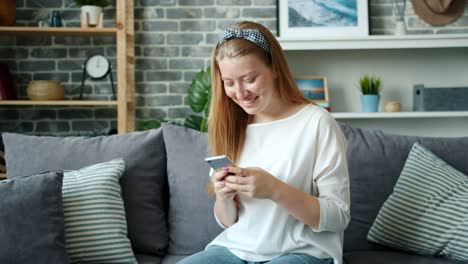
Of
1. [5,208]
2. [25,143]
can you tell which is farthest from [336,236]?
[25,143]

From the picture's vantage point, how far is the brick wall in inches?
171

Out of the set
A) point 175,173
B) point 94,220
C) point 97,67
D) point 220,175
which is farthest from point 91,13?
point 220,175

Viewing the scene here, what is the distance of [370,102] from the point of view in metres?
4.20

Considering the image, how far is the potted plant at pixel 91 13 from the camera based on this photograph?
13.3 feet

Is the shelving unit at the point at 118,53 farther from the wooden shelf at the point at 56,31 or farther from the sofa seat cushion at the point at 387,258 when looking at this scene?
the sofa seat cushion at the point at 387,258

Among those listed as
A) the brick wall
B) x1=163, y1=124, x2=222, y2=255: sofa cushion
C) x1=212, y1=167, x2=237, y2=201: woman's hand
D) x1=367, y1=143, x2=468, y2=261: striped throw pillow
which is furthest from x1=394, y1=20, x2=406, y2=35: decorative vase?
x1=212, y1=167, x2=237, y2=201: woman's hand

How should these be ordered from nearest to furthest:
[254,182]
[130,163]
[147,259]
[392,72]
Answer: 1. [254,182]
2. [147,259]
3. [130,163]
4. [392,72]

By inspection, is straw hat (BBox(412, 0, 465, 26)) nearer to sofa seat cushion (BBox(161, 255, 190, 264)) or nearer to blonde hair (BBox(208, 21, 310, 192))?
blonde hair (BBox(208, 21, 310, 192))

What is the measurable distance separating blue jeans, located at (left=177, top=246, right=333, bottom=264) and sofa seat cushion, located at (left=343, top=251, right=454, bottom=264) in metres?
0.38

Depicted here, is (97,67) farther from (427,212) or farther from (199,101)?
(427,212)

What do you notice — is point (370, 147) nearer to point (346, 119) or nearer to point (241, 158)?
point (241, 158)

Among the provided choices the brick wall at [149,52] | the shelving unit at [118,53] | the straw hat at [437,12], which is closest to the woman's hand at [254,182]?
the shelving unit at [118,53]

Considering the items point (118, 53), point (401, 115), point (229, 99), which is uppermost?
point (118, 53)

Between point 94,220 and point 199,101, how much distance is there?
208 centimetres
